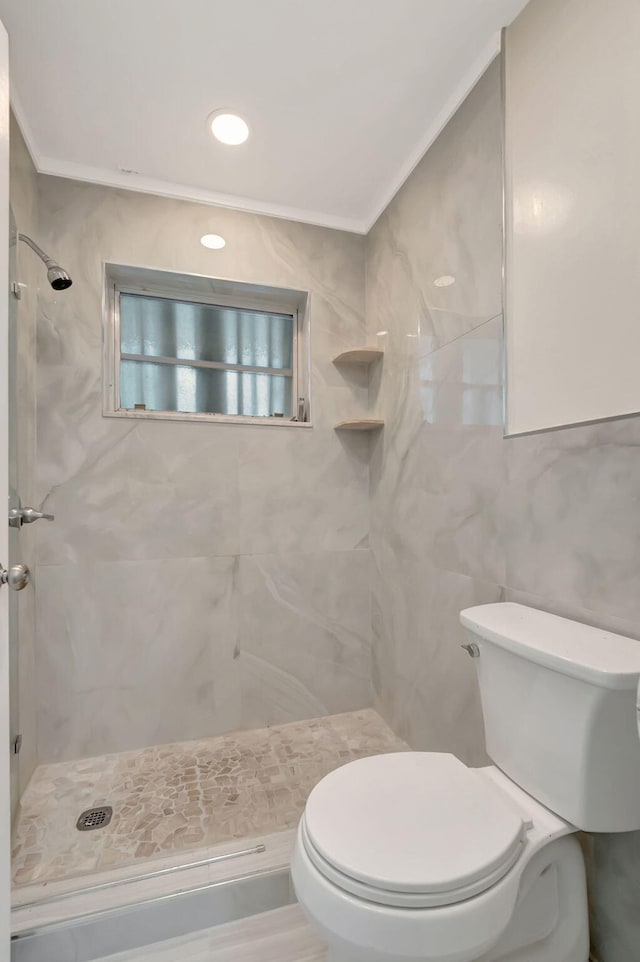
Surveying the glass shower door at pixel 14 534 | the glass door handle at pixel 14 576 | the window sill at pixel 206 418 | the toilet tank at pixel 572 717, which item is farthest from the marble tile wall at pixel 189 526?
the toilet tank at pixel 572 717

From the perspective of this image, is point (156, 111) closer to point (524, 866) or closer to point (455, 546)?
point (455, 546)

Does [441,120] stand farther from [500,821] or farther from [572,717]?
[500,821]

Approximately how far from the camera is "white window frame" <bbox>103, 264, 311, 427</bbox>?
1.76 m

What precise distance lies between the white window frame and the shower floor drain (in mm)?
1349

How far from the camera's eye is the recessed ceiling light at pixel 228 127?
144 cm

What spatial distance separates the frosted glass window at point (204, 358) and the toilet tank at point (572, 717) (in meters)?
1.46

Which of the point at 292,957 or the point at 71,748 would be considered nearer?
the point at 292,957

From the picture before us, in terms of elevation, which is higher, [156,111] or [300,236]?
[156,111]

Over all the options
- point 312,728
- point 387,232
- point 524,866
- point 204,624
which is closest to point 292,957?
point 524,866

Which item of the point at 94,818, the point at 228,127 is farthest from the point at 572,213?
the point at 94,818

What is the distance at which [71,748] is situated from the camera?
1657 millimetres

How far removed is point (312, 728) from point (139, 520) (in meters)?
1.15

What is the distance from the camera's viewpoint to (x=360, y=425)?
6.29 ft

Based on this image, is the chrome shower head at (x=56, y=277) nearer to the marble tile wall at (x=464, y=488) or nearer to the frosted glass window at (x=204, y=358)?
the frosted glass window at (x=204, y=358)
